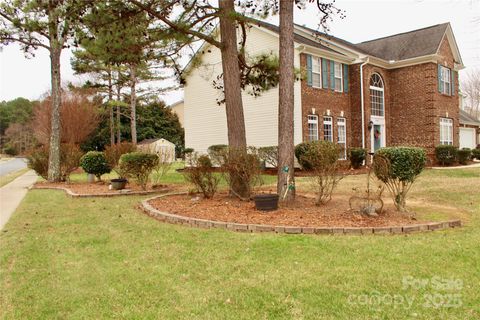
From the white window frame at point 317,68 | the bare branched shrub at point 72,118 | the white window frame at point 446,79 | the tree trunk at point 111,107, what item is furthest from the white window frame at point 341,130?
the bare branched shrub at point 72,118

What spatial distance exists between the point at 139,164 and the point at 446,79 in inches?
747

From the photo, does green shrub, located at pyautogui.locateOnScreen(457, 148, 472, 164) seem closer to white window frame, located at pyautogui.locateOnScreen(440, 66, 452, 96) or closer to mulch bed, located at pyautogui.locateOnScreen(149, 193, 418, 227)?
white window frame, located at pyautogui.locateOnScreen(440, 66, 452, 96)

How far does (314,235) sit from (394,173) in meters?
2.17

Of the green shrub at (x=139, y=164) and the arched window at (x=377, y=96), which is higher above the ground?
the arched window at (x=377, y=96)

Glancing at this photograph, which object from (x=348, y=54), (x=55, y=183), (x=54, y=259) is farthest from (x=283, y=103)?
(x=348, y=54)

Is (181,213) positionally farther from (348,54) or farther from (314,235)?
(348,54)

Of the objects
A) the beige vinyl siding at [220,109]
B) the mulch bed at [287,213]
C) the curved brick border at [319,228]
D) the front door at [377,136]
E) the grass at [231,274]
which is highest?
the beige vinyl siding at [220,109]

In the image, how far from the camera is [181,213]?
22.7 ft

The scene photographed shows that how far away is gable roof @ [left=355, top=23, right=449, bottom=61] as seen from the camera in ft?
67.4

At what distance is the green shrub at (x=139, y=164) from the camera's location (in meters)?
10.8

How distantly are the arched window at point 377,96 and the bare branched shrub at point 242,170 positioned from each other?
14.3 m

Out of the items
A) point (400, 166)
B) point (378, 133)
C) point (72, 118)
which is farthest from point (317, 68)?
point (72, 118)

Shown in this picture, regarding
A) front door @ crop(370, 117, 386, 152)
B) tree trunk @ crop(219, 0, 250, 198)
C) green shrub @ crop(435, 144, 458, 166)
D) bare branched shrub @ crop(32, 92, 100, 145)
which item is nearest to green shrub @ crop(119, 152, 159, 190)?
tree trunk @ crop(219, 0, 250, 198)

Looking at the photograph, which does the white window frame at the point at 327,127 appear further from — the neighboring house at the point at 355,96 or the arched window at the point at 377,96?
the arched window at the point at 377,96
